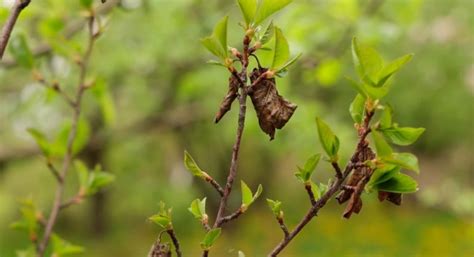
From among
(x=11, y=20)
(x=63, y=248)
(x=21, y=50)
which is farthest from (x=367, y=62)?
(x=21, y=50)

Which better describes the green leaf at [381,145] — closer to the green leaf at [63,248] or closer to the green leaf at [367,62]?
the green leaf at [367,62]

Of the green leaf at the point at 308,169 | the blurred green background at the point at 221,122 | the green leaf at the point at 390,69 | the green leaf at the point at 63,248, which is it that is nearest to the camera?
the green leaf at the point at 390,69

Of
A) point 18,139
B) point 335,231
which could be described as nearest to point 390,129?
point 18,139

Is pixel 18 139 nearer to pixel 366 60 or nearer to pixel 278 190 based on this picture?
pixel 278 190

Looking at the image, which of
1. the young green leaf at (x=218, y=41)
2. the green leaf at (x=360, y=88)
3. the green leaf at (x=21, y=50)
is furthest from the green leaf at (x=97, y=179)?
the green leaf at (x=360, y=88)

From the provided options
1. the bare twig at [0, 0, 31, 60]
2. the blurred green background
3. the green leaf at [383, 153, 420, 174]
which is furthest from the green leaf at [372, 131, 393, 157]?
the blurred green background

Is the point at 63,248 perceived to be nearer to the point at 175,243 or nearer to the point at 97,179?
the point at 97,179

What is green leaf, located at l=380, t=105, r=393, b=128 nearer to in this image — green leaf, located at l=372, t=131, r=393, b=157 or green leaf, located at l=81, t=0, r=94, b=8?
green leaf, located at l=372, t=131, r=393, b=157
